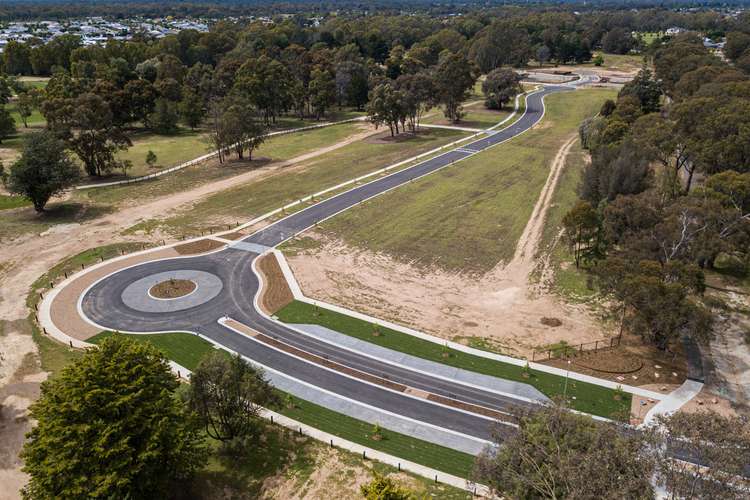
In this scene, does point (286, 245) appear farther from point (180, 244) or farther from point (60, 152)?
point (60, 152)

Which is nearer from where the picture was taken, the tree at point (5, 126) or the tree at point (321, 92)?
the tree at point (5, 126)

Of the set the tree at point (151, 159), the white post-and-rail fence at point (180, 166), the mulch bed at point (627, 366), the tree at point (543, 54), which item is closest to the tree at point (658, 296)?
the mulch bed at point (627, 366)

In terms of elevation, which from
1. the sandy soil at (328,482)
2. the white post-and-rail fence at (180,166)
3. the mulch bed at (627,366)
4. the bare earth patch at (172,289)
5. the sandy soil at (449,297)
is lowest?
the sandy soil at (328,482)

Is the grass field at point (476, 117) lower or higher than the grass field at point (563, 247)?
higher

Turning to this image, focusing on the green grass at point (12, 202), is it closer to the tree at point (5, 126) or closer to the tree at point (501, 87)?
the tree at point (5, 126)

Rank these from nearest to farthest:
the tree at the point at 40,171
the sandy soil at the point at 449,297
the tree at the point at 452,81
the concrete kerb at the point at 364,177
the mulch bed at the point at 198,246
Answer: the sandy soil at the point at 449,297
the mulch bed at the point at 198,246
the tree at the point at 40,171
the concrete kerb at the point at 364,177
the tree at the point at 452,81

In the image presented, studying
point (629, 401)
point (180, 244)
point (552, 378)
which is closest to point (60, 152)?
point (180, 244)

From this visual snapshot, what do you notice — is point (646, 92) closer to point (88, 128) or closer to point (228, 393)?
point (88, 128)
